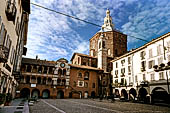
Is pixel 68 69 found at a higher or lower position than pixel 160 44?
lower

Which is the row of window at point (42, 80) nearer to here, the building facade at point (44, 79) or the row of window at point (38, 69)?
the building facade at point (44, 79)

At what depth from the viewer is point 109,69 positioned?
5756 centimetres

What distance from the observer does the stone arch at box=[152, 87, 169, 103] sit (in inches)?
1138

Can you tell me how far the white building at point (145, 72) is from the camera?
1090 inches

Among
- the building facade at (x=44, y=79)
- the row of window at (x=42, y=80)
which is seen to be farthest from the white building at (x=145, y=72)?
the row of window at (x=42, y=80)

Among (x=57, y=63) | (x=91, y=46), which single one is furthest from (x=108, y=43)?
(x=57, y=63)

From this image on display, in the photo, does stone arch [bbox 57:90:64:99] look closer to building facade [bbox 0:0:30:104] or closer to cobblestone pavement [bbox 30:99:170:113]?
cobblestone pavement [bbox 30:99:170:113]

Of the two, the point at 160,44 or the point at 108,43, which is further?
the point at 108,43

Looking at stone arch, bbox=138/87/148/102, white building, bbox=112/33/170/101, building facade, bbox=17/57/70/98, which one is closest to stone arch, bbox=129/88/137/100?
white building, bbox=112/33/170/101

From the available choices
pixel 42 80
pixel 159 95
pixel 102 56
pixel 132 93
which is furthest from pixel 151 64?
pixel 42 80

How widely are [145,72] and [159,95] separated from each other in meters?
5.67

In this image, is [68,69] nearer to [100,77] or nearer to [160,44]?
[100,77]

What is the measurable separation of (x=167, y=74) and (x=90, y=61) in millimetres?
35587

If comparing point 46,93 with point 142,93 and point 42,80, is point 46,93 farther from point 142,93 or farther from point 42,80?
point 142,93
